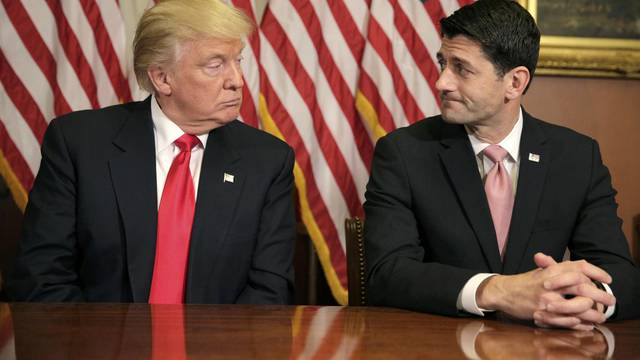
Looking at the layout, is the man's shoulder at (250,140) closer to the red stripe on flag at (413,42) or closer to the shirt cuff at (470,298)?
the shirt cuff at (470,298)

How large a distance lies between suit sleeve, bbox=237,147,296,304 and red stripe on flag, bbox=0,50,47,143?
55.8 inches

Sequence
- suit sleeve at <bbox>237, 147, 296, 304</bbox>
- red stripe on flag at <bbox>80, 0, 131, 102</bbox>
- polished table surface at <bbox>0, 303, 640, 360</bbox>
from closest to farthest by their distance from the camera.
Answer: polished table surface at <bbox>0, 303, 640, 360</bbox> → suit sleeve at <bbox>237, 147, 296, 304</bbox> → red stripe on flag at <bbox>80, 0, 131, 102</bbox>

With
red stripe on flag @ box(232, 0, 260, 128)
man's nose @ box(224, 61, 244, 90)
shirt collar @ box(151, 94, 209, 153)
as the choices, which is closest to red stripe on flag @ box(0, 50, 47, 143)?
red stripe on flag @ box(232, 0, 260, 128)

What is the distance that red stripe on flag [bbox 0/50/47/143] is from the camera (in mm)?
3637

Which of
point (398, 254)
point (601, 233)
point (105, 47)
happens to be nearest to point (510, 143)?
point (601, 233)

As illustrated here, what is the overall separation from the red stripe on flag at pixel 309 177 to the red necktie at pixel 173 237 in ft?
3.88

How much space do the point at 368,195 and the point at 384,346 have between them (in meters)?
1.12

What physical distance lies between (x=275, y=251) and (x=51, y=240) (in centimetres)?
70

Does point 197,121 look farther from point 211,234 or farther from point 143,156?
point 211,234

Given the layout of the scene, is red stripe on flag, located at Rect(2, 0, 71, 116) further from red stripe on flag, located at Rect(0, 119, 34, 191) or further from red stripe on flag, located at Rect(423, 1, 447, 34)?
red stripe on flag, located at Rect(423, 1, 447, 34)

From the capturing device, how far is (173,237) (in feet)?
8.51

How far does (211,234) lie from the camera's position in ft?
8.57

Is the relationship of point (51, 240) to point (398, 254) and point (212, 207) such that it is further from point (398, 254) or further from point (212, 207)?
point (398, 254)

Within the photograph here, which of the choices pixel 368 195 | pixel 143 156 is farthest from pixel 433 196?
pixel 143 156
